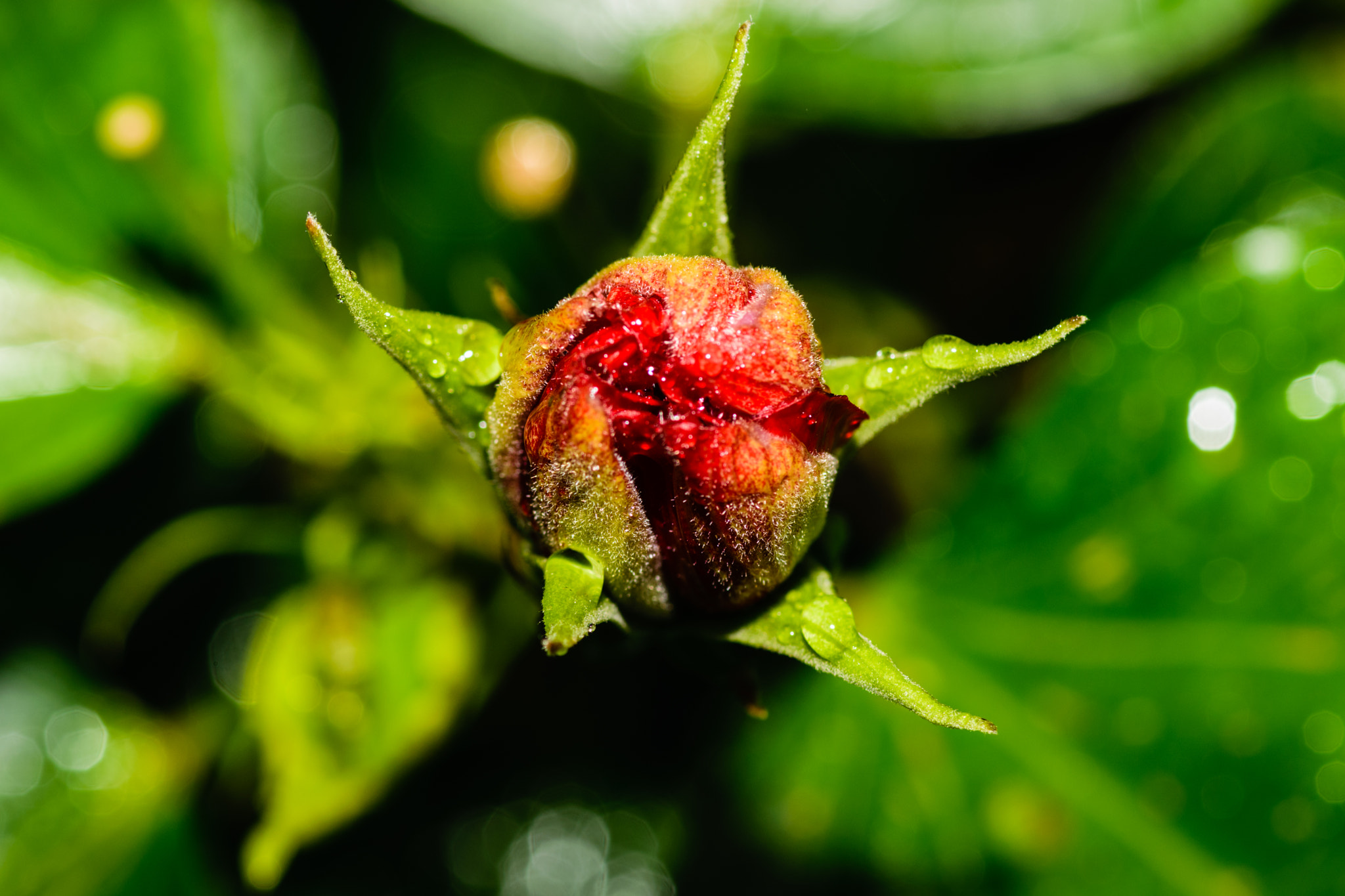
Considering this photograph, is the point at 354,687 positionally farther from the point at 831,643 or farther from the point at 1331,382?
the point at 1331,382

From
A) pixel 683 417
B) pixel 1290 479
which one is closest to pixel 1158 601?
pixel 1290 479

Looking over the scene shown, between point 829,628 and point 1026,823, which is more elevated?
point 829,628

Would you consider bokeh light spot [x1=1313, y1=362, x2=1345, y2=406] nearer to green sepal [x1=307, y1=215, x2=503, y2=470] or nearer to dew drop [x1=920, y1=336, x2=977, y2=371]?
dew drop [x1=920, y1=336, x2=977, y2=371]

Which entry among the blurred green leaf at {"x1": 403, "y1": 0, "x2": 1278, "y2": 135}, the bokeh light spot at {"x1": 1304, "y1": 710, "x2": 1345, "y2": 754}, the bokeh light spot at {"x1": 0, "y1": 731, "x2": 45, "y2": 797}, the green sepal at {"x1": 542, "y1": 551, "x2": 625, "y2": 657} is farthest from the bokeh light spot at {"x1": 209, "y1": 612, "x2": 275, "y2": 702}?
the bokeh light spot at {"x1": 1304, "y1": 710, "x2": 1345, "y2": 754}

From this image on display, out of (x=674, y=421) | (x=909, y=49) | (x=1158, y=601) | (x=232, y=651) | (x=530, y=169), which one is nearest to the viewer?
(x=674, y=421)

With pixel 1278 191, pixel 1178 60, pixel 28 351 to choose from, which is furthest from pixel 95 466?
pixel 1278 191
